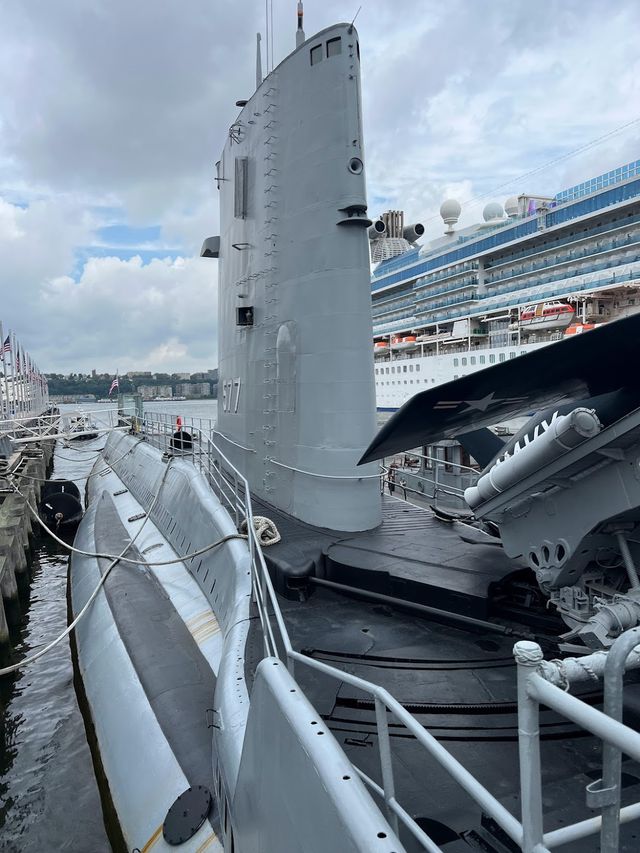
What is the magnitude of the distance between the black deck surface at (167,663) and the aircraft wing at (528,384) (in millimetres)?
3384

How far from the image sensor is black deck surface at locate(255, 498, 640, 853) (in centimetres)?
318

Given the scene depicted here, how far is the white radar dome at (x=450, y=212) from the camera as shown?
47.6 m

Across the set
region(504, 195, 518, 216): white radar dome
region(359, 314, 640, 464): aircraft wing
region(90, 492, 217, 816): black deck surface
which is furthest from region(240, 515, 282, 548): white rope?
region(504, 195, 518, 216): white radar dome

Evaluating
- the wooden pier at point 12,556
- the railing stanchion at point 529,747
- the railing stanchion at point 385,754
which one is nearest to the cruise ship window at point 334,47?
the railing stanchion at point 385,754

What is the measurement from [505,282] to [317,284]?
3400 cm

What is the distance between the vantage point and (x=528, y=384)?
408 cm

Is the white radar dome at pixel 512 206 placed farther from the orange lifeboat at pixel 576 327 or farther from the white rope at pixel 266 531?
the white rope at pixel 266 531

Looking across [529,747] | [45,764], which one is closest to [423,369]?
[45,764]

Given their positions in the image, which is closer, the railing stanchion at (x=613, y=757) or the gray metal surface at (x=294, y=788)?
the railing stanchion at (x=613, y=757)

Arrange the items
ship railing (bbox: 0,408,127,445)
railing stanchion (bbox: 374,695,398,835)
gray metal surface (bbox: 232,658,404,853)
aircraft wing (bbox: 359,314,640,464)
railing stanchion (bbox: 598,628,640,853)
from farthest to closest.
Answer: ship railing (bbox: 0,408,127,445)
aircraft wing (bbox: 359,314,640,464)
railing stanchion (bbox: 374,695,398,835)
gray metal surface (bbox: 232,658,404,853)
railing stanchion (bbox: 598,628,640,853)

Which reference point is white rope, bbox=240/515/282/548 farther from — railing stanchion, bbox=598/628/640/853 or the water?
railing stanchion, bbox=598/628/640/853

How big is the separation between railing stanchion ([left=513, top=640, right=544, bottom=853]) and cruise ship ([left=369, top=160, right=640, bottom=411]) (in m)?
32.4

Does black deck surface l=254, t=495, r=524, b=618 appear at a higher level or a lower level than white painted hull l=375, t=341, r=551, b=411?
lower

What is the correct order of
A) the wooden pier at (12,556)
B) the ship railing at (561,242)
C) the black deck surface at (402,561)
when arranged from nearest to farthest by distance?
the black deck surface at (402,561) < the wooden pier at (12,556) < the ship railing at (561,242)
